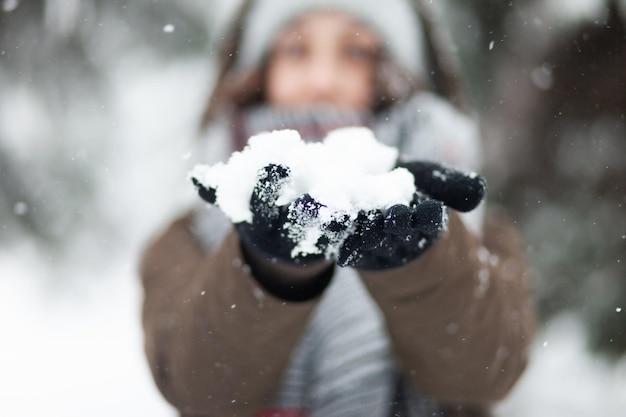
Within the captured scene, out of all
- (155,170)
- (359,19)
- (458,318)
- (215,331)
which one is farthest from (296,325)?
(155,170)

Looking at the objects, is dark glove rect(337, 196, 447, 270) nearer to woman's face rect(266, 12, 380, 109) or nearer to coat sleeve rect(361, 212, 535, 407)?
coat sleeve rect(361, 212, 535, 407)

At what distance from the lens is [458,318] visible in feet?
2.58

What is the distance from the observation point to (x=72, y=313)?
2.40 metres

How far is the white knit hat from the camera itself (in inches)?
48.9

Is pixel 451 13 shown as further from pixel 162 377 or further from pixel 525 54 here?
pixel 162 377

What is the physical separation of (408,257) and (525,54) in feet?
5.00

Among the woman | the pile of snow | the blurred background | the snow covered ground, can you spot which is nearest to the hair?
the woman

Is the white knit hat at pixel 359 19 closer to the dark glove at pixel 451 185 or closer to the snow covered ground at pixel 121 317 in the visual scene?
the dark glove at pixel 451 185

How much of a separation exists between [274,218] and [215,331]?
0.28 m

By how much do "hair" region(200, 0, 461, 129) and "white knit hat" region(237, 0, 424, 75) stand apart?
0.06ft

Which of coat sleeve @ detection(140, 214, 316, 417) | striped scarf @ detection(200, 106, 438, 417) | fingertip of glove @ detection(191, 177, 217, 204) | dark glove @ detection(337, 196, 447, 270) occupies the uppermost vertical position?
dark glove @ detection(337, 196, 447, 270)

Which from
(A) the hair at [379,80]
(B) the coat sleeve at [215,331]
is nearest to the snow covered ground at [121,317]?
(A) the hair at [379,80]

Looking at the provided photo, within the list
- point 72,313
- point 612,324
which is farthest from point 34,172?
point 612,324

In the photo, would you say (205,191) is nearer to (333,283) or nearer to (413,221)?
(413,221)
